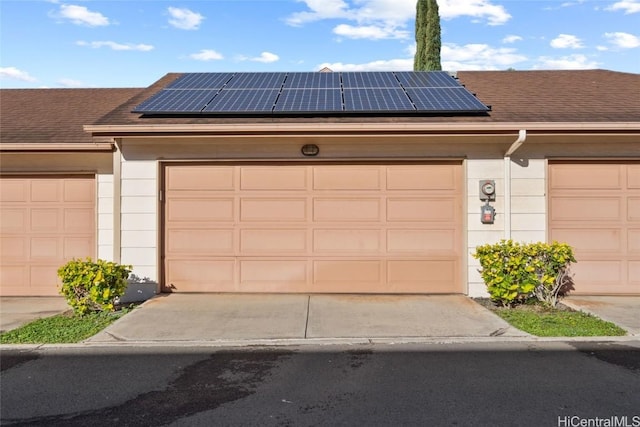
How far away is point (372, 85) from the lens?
1003cm

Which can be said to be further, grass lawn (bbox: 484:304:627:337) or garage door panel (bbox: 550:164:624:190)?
garage door panel (bbox: 550:164:624:190)

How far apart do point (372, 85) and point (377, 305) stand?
16.1ft

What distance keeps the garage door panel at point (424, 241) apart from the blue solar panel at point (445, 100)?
208cm

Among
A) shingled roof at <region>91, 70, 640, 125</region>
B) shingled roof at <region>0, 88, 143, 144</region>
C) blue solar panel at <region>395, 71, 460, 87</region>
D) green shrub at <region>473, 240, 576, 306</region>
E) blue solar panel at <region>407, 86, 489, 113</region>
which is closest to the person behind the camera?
green shrub at <region>473, 240, 576, 306</region>

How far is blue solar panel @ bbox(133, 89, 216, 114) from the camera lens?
821cm

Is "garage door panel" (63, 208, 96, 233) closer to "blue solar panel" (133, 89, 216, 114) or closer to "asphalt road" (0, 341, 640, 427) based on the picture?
"blue solar panel" (133, 89, 216, 114)

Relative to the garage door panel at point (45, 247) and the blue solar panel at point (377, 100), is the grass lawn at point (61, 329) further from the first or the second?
the blue solar panel at point (377, 100)

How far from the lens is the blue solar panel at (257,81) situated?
997 cm

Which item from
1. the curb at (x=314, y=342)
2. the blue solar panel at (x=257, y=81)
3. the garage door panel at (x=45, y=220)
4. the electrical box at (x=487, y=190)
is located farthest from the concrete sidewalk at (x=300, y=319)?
the blue solar panel at (x=257, y=81)

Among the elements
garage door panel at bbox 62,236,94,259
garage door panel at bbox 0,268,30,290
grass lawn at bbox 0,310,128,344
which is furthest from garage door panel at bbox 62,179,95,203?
grass lawn at bbox 0,310,128,344

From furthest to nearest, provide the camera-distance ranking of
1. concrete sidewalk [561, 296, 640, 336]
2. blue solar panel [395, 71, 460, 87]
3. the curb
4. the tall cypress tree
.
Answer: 1. the tall cypress tree
2. blue solar panel [395, 71, 460, 87]
3. concrete sidewalk [561, 296, 640, 336]
4. the curb

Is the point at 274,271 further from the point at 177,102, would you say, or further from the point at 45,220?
the point at 45,220

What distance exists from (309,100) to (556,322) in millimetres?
5479

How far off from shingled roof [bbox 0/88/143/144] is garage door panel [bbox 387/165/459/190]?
5.43 meters
